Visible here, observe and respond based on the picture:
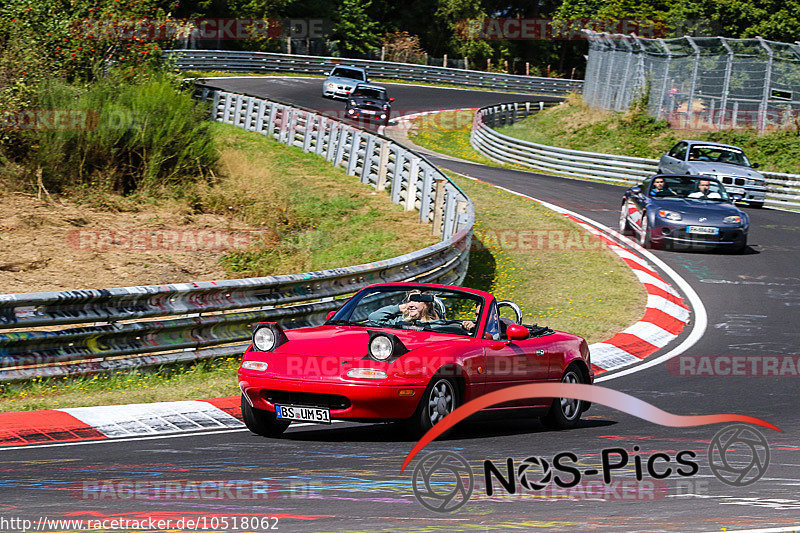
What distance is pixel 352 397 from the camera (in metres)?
6.99

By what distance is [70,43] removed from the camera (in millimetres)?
24938

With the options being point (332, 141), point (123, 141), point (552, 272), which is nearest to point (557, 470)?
point (552, 272)

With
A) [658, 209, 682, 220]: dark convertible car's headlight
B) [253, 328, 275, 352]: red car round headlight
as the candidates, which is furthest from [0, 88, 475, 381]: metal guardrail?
[658, 209, 682, 220]: dark convertible car's headlight

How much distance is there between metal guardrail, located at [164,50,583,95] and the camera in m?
55.0

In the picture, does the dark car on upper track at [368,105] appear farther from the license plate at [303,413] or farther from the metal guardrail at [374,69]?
the license plate at [303,413]

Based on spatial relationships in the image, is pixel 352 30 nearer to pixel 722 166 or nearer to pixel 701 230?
pixel 722 166

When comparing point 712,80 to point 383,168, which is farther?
point 712,80

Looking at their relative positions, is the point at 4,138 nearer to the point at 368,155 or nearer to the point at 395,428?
the point at 368,155

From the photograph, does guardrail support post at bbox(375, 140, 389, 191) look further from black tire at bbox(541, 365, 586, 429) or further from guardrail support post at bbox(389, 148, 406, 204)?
black tire at bbox(541, 365, 586, 429)

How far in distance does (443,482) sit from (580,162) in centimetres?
2808

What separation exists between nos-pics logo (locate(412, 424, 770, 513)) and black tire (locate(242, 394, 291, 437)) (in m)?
1.45

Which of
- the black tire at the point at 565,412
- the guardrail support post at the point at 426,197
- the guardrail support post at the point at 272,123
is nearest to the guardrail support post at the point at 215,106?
the guardrail support post at the point at 272,123

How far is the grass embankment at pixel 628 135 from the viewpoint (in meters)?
32.6

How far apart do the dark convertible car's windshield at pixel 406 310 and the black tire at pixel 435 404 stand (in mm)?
686
